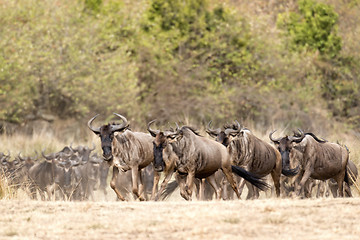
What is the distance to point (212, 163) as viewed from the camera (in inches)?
558

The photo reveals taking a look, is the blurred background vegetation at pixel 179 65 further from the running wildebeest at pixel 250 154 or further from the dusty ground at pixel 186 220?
the dusty ground at pixel 186 220

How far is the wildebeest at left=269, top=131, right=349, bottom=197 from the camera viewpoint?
15539 millimetres

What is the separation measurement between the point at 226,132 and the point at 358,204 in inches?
177

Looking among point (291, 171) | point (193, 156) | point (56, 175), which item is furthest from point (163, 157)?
point (56, 175)

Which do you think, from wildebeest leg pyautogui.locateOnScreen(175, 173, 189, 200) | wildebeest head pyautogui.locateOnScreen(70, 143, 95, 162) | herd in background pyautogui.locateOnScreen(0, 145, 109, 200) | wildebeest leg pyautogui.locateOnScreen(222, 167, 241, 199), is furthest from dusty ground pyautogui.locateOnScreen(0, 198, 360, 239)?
wildebeest head pyautogui.locateOnScreen(70, 143, 95, 162)

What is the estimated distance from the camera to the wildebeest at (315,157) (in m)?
15.5

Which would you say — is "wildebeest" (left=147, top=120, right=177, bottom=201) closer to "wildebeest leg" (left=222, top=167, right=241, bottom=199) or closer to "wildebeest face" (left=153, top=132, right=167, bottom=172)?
"wildebeest face" (left=153, top=132, right=167, bottom=172)

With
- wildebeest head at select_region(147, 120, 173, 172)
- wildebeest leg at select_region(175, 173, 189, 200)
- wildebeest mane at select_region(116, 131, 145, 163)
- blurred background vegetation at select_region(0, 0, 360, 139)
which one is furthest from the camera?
blurred background vegetation at select_region(0, 0, 360, 139)

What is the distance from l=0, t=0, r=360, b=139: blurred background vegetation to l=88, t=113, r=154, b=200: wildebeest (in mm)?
19033

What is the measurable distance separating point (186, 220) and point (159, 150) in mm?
4136

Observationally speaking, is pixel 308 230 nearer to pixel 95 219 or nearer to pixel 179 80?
pixel 95 219

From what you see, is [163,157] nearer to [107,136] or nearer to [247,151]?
[107,136]

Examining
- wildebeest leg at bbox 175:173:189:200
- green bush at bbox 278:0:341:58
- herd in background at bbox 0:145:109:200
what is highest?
green bush at bbox 278:0:341:58

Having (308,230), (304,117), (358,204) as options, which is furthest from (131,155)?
(304,117)
